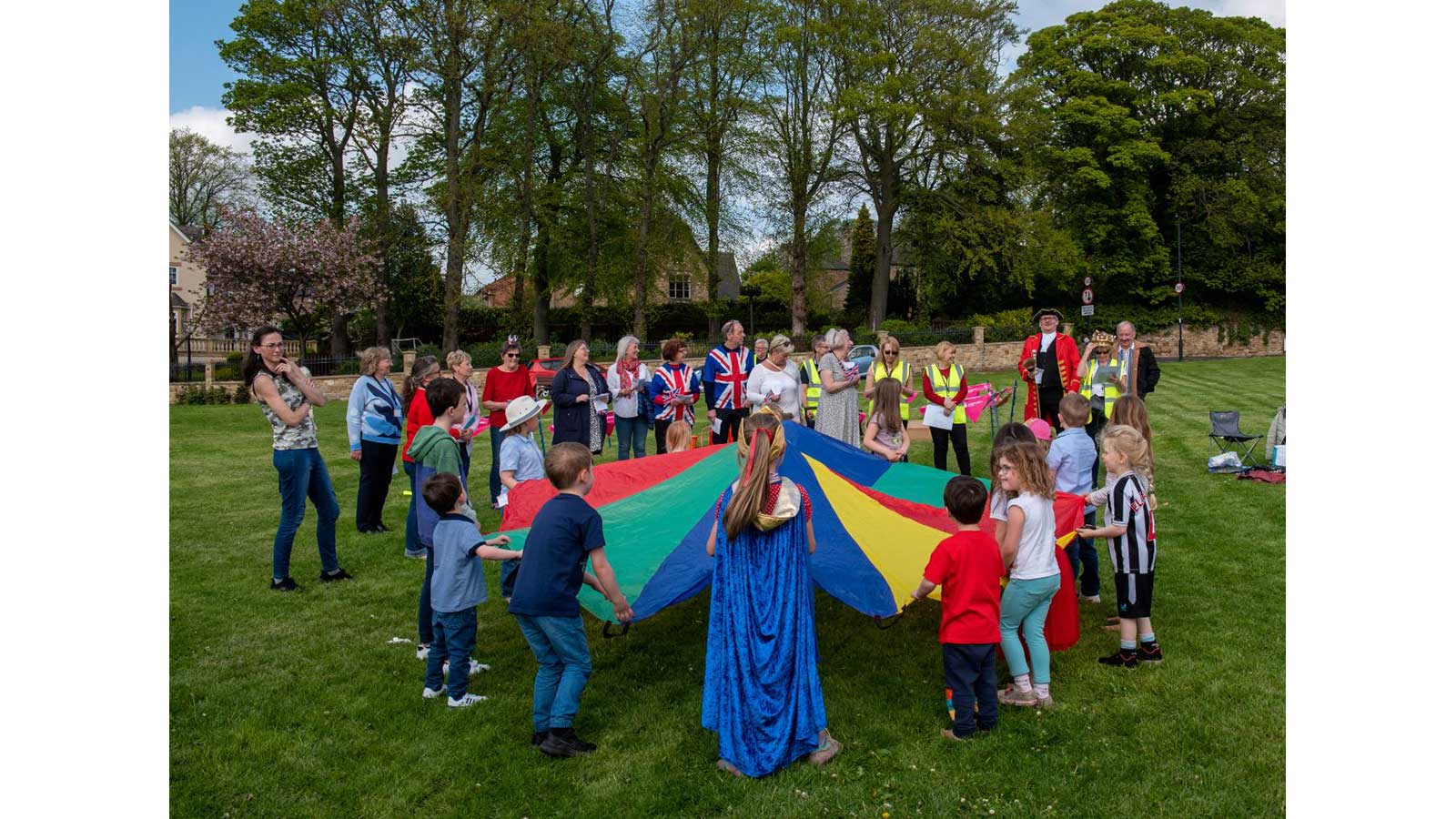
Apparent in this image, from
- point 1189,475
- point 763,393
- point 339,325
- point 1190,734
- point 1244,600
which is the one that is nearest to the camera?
point 1190,734

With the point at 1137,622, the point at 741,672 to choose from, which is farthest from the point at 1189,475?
the point at 741,672

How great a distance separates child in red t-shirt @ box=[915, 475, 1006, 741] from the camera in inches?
174

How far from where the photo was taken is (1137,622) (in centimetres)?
549

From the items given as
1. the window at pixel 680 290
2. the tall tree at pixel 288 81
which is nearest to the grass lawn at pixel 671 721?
the tall tree at pixel 288 81

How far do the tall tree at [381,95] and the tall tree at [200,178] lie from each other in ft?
51.4

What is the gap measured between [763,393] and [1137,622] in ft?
14.2

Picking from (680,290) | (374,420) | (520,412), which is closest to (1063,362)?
(520,412)

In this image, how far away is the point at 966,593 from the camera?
4.41 meters

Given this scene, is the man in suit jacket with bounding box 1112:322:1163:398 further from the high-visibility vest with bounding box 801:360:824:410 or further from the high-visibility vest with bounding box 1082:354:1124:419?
the high-visibility vest with bounding box 801:360:824:410

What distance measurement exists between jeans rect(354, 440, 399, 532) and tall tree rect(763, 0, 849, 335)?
25.2 m

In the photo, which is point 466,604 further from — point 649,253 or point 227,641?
point 649,253

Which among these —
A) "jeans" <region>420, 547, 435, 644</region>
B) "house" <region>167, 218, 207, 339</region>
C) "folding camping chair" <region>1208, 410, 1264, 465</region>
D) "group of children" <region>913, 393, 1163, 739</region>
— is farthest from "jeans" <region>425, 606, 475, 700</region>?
"house" <region>167, 218, 207, 339</region>

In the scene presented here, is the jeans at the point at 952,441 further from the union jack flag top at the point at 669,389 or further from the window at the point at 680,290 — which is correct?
the window at the point at 680,290

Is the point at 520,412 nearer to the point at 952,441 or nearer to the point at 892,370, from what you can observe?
the point at 892,370
